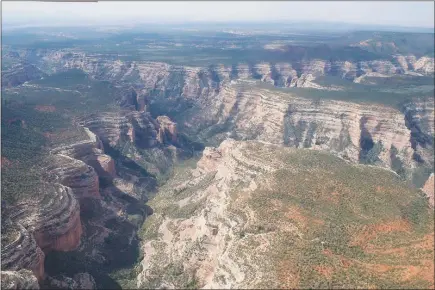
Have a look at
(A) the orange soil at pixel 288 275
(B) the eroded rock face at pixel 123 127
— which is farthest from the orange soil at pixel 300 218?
(B) the eroded rock face at pixel 123 127

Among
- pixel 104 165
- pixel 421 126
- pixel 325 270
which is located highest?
Answer: pixel 421 126

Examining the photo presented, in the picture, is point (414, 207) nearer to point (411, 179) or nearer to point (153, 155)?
point (411, 179)

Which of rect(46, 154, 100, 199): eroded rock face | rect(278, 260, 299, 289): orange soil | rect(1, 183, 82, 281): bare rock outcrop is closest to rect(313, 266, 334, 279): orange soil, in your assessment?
rect(278, 260, 299, 289): orange soil

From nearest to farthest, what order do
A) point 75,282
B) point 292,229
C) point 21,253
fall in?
point 21,253
point 292,229
point 75,282

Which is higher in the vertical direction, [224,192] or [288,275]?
[224,192]

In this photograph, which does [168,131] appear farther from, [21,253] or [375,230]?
[375,230]

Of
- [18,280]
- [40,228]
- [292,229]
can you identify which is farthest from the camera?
[40,228]

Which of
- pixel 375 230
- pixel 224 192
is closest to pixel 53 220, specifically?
pixel 224 192

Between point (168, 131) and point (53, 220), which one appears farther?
point (168, 131)

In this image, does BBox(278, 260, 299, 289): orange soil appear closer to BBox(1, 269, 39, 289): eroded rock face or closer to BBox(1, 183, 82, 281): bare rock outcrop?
BBox(1, 269, 39, 289): eroded rock face
